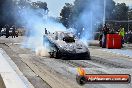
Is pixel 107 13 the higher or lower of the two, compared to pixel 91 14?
higher

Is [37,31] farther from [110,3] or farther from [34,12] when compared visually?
[110,3]

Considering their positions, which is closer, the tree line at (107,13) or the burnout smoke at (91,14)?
the burnout smoke at (91,14)

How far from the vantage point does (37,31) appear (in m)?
36.2

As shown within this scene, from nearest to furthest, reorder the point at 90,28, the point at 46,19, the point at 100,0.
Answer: the point at 46,19 < the point at 90,28 < the point at 100,0

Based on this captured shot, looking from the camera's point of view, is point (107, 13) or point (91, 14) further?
point (107, 13)

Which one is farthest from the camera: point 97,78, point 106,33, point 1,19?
point 106,33

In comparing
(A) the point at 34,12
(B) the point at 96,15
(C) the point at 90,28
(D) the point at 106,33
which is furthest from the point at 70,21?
(D) the point at 106,33

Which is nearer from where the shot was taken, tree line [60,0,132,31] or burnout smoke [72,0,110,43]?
burnout smoke [72,0,110,43]

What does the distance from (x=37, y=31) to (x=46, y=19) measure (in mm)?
1875

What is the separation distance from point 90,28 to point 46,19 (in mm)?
20408

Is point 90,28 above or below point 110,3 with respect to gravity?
below

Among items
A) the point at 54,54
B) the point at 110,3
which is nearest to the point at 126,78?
the point at 54,54

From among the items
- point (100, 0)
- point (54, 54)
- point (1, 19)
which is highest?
point (100, 0)

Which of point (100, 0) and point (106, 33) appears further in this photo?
point (100, 0)
